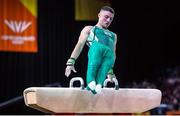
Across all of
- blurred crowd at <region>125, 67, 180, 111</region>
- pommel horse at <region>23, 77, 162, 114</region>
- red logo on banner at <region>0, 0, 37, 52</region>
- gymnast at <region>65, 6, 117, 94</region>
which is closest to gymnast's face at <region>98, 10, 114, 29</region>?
gymnast at <region>65, 6, 117, 94</region>

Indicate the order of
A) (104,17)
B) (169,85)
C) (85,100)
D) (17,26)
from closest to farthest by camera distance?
(85,100) < (104,17) < (17,26) < (169,85)

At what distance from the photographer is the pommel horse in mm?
2832

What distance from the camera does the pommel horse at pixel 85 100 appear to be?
2832mm

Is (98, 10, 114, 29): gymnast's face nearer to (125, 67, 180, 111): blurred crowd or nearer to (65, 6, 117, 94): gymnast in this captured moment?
(65, 6, 117, 94): gymnast

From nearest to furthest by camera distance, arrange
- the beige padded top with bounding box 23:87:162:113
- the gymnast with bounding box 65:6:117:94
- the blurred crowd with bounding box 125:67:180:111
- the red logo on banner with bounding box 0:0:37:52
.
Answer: the beige padded top with bounding box 23:87:162:113 < the gymnast with bounding box 65:6:117:94 < the red logo on banner with bounding box 0:0:37:52 < the blurred crowd with bounding box 125:67:180:111

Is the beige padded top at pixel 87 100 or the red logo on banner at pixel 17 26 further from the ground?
the red logo on banner at pixel 17 26

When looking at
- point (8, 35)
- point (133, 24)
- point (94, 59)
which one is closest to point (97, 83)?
point (94, 59)

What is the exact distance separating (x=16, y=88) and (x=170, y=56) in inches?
118

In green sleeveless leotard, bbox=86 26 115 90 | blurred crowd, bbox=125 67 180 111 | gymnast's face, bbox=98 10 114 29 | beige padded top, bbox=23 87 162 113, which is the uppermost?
gymnast's face, bbox=98 10 114 29

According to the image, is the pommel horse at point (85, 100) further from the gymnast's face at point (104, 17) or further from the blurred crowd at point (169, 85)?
the blurred crowd at point (169, 85)

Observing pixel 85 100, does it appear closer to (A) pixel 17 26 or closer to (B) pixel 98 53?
(B) pixel 98 53

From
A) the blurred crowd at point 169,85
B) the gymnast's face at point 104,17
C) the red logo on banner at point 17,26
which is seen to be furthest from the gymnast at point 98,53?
the blurred crowd at point 169,85

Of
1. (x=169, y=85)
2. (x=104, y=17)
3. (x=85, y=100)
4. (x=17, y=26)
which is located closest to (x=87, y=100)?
(x=85, y=100)

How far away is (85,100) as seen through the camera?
2.93 m
